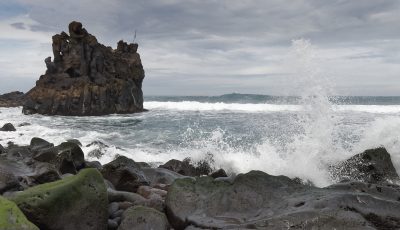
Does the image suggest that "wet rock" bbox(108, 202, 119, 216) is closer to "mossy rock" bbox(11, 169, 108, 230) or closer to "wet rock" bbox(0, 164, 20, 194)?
"mossy rock" bbox(11, 169, 108, 230)

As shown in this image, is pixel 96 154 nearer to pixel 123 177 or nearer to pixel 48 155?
pixel 48 155

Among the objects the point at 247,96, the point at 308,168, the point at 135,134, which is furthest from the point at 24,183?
the point at 247,96

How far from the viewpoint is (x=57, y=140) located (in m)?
16.5

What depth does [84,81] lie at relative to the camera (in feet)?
111

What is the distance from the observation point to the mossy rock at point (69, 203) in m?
4.18

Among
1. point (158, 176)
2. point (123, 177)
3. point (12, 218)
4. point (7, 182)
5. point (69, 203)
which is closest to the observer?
point (12, 218)

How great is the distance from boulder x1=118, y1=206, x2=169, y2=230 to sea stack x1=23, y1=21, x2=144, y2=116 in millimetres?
29136

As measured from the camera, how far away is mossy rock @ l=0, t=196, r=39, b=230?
3621 mm

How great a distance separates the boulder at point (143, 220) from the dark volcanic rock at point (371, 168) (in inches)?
220

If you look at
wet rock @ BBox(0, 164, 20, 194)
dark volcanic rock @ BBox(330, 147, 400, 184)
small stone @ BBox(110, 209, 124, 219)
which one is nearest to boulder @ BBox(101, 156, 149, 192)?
wet rock @ BBox(0, 164, 20, 194)

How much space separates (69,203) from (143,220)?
2.67 ft

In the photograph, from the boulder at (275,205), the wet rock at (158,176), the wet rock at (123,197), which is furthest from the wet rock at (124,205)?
the wet rock at (158,176)

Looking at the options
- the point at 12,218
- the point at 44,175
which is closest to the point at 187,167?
Answer: the point at 44,175

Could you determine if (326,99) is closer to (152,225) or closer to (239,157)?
(239,157)
